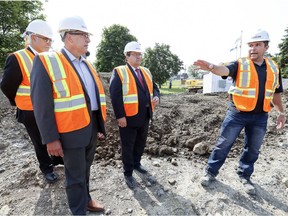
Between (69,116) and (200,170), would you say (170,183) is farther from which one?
(69,116)

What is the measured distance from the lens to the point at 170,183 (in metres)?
3.25

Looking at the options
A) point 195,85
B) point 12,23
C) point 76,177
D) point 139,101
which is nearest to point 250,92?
point 139,101

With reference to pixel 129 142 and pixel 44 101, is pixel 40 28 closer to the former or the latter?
pixel 44 101

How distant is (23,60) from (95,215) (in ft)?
7.14

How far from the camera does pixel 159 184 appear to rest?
322cm

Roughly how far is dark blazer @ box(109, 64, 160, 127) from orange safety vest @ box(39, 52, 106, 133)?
1.00 metres

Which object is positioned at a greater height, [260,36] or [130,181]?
[260,36]

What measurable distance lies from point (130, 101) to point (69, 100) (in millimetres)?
1201

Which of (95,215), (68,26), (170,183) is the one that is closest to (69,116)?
(68,26)

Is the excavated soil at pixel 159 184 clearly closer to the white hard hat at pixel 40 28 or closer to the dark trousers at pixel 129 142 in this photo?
the dark trousers at pixel 129 142

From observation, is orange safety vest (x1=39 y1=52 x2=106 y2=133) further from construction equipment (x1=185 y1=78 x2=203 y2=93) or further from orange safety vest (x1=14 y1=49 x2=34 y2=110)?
construction equipment (x1=185 y1=78 x2=203 y2=93)

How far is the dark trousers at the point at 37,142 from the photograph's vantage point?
9.49ft

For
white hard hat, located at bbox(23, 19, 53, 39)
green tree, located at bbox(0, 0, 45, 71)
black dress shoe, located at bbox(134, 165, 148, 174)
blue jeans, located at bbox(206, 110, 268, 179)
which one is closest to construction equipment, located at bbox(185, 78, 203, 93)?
green tree, located at bbox(0, 0, 45, 71)

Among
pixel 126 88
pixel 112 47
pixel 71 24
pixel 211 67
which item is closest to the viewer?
pixel 71 24
